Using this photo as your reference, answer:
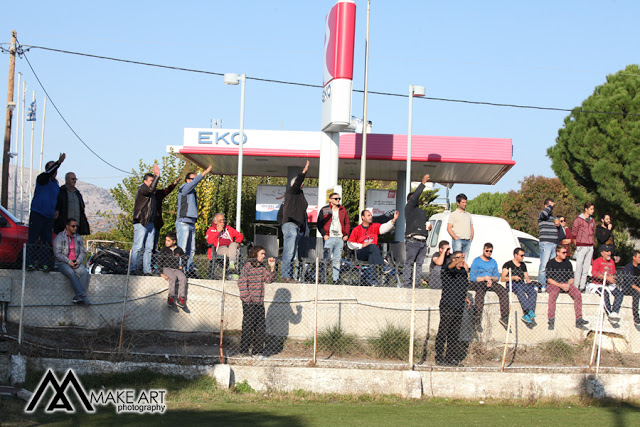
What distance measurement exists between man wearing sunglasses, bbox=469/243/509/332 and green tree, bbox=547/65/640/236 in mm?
17826

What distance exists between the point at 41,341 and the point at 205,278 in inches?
113

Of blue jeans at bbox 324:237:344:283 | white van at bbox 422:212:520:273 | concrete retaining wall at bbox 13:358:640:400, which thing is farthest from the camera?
white van at bbox 422:212:520:273

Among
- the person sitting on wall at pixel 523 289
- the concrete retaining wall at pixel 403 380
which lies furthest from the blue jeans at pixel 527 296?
the concrete retaining wall at pixel 403 380

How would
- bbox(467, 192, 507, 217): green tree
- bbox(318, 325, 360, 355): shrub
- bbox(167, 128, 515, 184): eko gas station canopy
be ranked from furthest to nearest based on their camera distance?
1. bbox(467, 192, 507, 217): green tree
2. bbox(167, 128, 515, 184): eko gas station canopy
3. bbox(318, 325, 360, 355): shrub

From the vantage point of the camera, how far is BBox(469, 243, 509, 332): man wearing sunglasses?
12141mm

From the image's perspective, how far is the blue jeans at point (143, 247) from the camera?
477 inches

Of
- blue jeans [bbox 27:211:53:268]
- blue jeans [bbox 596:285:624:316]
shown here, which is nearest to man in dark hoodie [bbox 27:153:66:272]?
blue jeans [bbox 27:211:53:268]

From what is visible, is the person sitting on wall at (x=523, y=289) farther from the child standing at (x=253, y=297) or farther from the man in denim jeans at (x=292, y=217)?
the child standing at (x=253, y=297)

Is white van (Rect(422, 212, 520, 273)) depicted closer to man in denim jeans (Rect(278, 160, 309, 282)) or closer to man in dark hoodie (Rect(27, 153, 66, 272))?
man in denim jeans (Rect(278, 160, 309, 282))

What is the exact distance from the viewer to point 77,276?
11703mm

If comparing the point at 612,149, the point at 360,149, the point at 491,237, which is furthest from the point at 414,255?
the point at 612,149

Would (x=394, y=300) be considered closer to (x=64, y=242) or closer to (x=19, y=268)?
(x=64, y=242)

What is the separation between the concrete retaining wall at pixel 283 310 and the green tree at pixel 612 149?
54.8 feet

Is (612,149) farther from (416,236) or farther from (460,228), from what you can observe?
(416,236)
